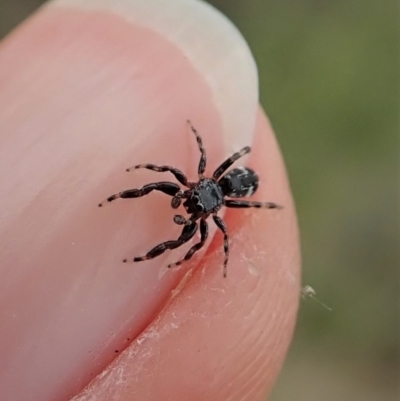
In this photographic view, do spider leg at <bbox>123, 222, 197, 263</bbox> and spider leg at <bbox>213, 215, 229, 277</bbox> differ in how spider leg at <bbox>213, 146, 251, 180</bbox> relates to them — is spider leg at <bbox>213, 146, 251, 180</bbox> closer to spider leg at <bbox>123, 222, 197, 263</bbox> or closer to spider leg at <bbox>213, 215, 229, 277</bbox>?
spider leg at <bbox>213, 215, 229, 277</bbox>

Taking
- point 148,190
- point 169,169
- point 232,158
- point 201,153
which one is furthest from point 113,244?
point 232,158

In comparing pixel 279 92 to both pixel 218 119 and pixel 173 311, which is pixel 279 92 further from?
pixel 173 311

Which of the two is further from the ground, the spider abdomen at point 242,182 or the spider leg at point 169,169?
the spider leg at point 169,169

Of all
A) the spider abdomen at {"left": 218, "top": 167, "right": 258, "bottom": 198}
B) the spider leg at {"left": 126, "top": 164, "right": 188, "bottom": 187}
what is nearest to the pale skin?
the spider leg at {"left": 126, "top": 164, "right": 188, "bottom": 187}

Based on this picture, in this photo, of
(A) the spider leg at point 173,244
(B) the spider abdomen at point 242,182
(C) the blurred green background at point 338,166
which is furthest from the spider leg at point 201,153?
(C) the blurred green background at point 338,166

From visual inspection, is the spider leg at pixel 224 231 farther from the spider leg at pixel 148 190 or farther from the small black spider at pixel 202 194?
the spider leg at pixel 148 190

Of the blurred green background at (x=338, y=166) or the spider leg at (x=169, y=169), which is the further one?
the blurred green background at (x=338, y=166)

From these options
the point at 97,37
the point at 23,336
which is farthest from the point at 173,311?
the point at 97,37
